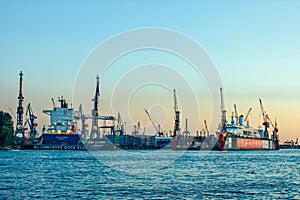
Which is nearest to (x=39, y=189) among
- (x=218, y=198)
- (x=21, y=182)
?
(x=21, y=182)

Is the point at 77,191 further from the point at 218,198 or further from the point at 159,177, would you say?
the point at 159,177

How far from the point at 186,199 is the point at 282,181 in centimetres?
2399

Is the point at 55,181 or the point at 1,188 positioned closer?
the point at 1,188

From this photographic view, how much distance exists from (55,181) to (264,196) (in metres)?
25.8

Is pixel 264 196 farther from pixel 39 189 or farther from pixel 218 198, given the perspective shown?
pixel 39 189

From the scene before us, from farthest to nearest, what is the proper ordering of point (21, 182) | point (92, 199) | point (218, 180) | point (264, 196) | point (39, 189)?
point (218, 180)
point (21, 182)
point (39, 189)
point (264, 196)
point (92, 199)

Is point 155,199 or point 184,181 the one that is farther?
point 184,181

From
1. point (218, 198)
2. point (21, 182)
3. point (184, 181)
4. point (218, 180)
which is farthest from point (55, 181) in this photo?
point (218, 198)

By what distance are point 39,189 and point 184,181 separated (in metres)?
18.1

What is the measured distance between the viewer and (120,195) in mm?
51250

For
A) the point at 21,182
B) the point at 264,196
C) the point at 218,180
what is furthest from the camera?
the point at 218,180

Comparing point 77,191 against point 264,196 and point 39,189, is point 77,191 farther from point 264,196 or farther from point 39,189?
point 264,196

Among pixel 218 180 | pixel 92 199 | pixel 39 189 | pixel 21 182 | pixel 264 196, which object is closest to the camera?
pixel 92 199

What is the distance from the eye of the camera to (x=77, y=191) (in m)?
54.8
